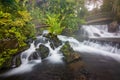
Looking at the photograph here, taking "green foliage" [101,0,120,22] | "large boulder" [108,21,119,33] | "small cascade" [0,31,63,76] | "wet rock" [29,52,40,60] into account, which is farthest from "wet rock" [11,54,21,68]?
"green foliage" [101,0,120,22]

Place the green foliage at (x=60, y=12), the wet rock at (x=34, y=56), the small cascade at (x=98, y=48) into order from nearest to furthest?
the wet rock at (x=34, y=56)
the small cascade at (x=98, y=48)
the green foliage at (x=60, y=12)

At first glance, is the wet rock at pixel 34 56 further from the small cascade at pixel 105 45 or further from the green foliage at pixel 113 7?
the green foliage at pixel 113 7

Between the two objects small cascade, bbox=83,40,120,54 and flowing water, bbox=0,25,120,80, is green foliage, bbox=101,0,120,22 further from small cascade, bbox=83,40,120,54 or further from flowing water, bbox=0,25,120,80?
flowing water, bbox=0,25,120,80

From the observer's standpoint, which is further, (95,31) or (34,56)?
(95,31)

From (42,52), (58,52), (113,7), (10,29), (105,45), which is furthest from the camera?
(113,7)

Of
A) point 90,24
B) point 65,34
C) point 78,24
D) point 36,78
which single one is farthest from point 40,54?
point 90,24

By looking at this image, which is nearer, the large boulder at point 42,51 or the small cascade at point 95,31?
the large boulder at point 42,51

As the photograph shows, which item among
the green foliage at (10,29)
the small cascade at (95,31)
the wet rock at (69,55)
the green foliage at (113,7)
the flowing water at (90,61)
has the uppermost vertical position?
the green foliage at (113,7)

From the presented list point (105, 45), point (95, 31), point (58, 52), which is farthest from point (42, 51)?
point (95, 31)

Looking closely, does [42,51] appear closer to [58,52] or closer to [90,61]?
[58,52]

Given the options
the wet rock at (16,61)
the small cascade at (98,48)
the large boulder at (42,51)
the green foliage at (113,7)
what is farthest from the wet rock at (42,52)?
the green foliage at (113,7)

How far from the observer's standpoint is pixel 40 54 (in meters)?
8.47

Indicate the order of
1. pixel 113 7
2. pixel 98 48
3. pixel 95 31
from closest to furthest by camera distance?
pixel 98 48, pixel 95 31, pixel 113 7

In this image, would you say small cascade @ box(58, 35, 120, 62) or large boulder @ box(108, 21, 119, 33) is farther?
large boulder @ box(108, 21, 119, 33)
